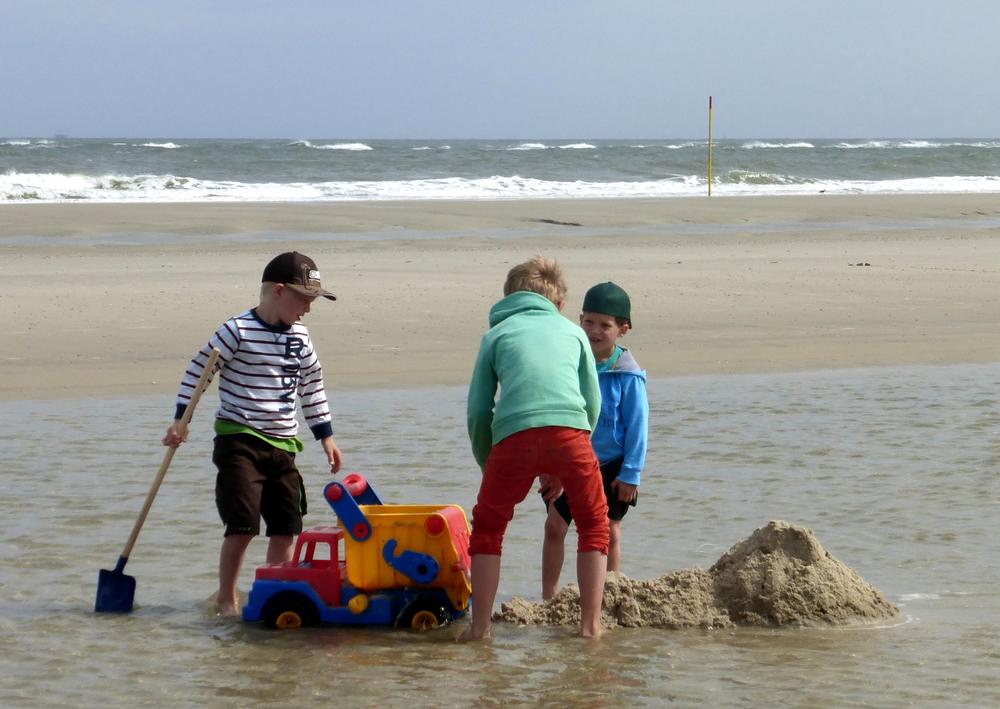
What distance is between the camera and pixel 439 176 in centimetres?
3953

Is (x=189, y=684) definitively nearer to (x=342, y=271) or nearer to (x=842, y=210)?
(x=342, y=271)

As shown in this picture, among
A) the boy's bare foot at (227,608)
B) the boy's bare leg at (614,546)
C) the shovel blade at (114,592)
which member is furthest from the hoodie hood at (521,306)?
the shovel blade at (114,592)

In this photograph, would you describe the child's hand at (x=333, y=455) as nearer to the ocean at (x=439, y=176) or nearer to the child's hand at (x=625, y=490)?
the child's hand at (x=625, y=490)

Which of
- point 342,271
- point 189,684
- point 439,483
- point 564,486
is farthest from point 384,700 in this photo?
point 342,271

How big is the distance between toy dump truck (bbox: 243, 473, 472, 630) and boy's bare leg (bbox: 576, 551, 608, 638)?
42 cm

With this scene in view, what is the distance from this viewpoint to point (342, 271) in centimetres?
1423

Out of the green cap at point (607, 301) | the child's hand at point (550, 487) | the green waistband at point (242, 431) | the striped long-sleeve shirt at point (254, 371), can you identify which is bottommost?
the child's hand at point (550, 487)

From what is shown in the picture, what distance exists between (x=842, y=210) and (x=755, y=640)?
2267 centimetres

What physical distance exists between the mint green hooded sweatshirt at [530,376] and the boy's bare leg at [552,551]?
16.9 inches

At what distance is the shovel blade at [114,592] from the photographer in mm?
4562

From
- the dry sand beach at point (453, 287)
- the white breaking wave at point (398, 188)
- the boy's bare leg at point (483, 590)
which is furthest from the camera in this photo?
the white breaking wave at point (398, 188)

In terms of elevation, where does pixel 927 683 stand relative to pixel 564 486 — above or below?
below

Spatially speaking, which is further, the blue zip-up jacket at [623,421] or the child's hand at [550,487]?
the blue zip-up jacket at [623,421]

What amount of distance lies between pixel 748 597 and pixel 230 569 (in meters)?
1.75
